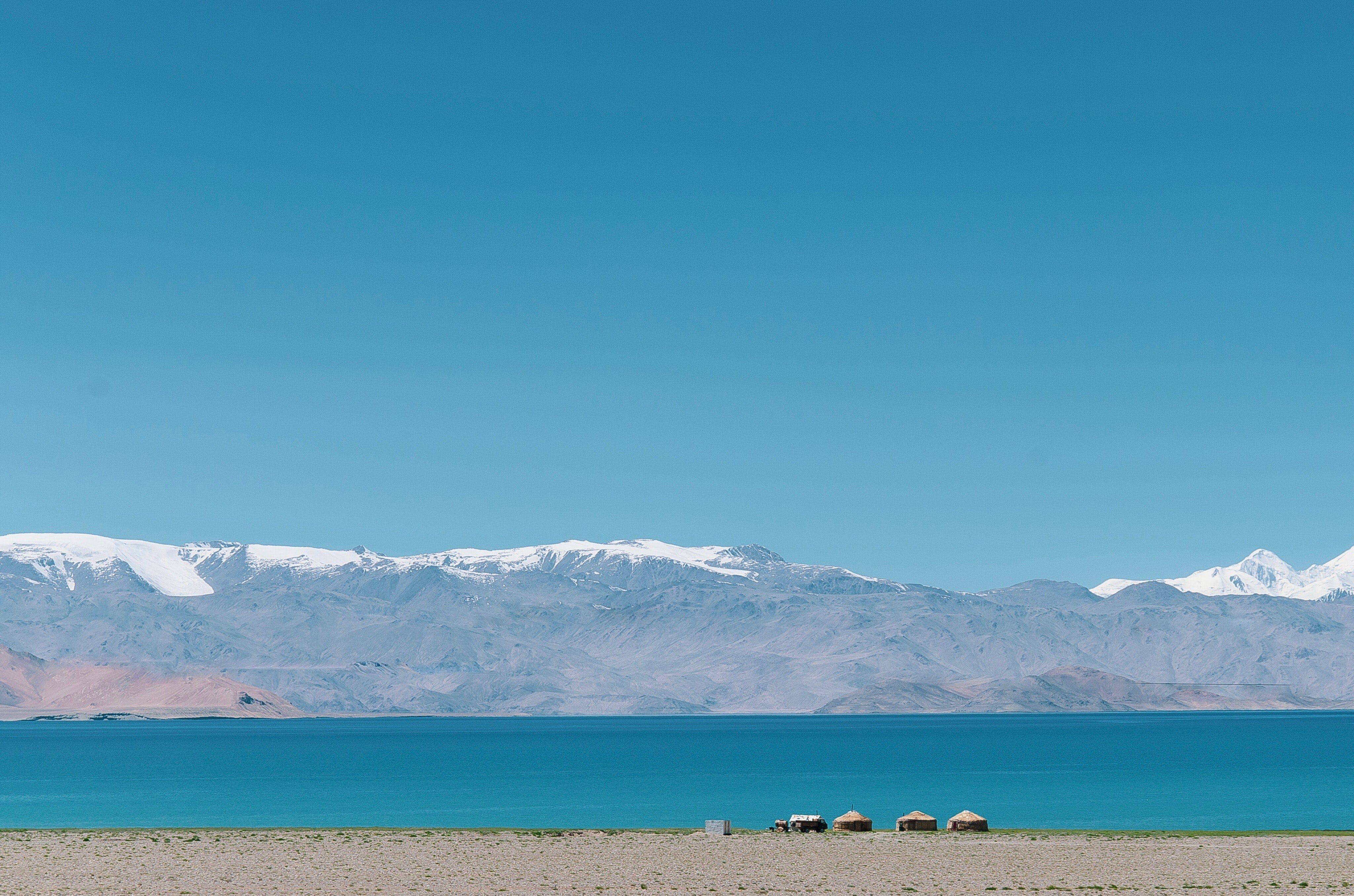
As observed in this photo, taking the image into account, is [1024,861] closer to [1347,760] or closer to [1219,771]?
[1219,771]

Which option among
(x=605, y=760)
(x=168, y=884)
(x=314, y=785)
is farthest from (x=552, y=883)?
(x=605, y=760)

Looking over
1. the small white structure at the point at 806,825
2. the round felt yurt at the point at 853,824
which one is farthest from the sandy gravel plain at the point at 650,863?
the round felt yurt at the point at 853,824

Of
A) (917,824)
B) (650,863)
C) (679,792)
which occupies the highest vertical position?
(679,792)

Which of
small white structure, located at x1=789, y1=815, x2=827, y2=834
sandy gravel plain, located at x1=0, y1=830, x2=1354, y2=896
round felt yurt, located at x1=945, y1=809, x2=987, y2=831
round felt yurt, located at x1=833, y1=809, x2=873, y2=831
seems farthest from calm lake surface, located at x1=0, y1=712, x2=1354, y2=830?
sandy gravel plain, located at x1=0, y1=830, x2=1354, y2=896

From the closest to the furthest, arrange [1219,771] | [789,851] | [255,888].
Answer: [255,888] < [789,851] < [1219,771]

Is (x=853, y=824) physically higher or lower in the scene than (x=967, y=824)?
lower

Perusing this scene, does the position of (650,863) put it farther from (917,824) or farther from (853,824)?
(917,824)

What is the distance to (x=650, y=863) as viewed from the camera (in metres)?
52.9

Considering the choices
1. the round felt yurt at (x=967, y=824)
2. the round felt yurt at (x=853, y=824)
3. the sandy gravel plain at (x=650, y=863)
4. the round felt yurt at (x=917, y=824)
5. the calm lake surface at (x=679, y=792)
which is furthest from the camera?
the calm lake surface at (x=679, y=792)

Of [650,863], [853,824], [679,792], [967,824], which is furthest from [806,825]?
[679,792]

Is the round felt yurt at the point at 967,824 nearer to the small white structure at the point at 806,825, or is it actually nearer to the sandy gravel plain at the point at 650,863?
the sandy gravel plain at the point at 650,863

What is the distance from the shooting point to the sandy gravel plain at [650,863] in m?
45.9

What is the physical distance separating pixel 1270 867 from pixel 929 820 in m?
17.4

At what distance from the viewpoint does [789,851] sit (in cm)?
5669
